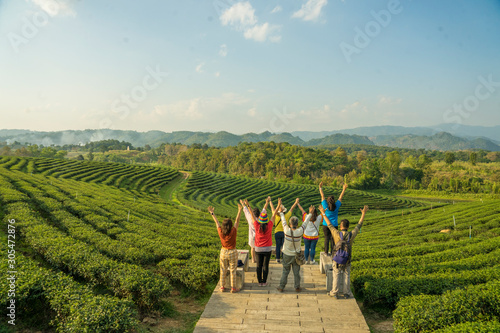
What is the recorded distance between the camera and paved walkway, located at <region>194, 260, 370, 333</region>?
18.1ft

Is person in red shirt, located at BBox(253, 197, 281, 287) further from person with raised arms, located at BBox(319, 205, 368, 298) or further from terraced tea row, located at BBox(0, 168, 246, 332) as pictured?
person with raised arms, located at BBox(319, 205, 368, 298)

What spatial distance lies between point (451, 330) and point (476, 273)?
167 inches

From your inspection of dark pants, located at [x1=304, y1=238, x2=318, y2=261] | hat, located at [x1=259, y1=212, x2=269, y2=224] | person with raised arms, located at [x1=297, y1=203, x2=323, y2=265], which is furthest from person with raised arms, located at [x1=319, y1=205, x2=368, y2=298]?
dark pants, located at [x1=304, y1=238, x2=318, y2=261]

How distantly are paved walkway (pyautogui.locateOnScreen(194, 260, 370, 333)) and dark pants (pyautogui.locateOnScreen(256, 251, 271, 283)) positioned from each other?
0.25 m

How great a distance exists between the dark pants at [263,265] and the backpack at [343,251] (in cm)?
172

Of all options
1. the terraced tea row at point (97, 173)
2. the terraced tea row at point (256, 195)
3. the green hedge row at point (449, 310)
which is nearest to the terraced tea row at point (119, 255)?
the green hedge row at point (449, 310)

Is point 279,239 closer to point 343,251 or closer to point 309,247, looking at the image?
point 309,247

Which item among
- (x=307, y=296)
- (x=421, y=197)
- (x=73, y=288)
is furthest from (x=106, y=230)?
(x=421, y=197)

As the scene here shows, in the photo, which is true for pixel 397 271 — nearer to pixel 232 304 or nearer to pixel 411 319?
pixel 411 319

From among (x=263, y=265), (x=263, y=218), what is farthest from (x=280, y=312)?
(x=263, y=218)

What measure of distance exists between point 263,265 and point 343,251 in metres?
2.18

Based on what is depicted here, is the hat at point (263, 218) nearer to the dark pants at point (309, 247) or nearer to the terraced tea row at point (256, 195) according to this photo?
the dark pants at point (309, 247)

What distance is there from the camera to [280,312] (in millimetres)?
6074

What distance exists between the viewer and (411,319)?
4.96 m
